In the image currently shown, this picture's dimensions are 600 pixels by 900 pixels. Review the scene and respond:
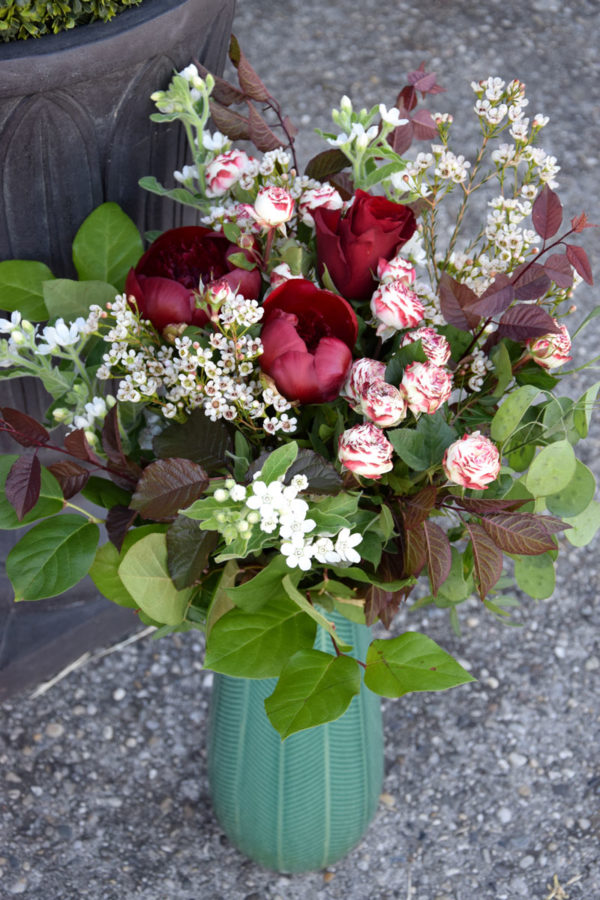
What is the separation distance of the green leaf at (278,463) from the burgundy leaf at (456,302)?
15 cm

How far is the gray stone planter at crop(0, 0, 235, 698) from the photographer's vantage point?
0.75 metres

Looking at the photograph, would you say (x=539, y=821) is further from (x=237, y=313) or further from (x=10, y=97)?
(x=10, y=97)

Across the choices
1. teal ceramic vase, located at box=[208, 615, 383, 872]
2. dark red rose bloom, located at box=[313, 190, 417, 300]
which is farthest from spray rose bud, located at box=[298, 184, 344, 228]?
teal ceramic vase, located at box=[208, 615, 383, 872]

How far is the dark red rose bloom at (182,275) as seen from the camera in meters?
0.67

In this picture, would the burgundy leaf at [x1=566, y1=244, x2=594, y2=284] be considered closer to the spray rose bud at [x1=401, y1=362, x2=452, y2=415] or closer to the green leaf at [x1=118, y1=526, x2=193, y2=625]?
the spray rose bud at [x1=401, y1=362, x2=452, y2=415]

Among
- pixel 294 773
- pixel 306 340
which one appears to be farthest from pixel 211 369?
pixel 294 773

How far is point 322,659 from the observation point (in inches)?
27.6

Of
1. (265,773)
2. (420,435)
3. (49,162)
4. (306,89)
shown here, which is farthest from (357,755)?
(306,89)

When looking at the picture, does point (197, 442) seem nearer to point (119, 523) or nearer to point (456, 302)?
point (119, 523)

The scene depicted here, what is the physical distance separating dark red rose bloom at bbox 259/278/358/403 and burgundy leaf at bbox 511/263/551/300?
0.12 m

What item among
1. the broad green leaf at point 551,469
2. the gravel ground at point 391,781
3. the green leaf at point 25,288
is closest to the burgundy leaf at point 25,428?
the green leaf at point 25,288

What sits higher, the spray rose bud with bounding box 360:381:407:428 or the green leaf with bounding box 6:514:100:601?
the spray rose bud with bounding box 360:381:407:428

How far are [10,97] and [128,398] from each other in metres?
0.28

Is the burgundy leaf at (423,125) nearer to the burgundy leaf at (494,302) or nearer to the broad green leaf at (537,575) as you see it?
the burgundy leaf at (494,302)
